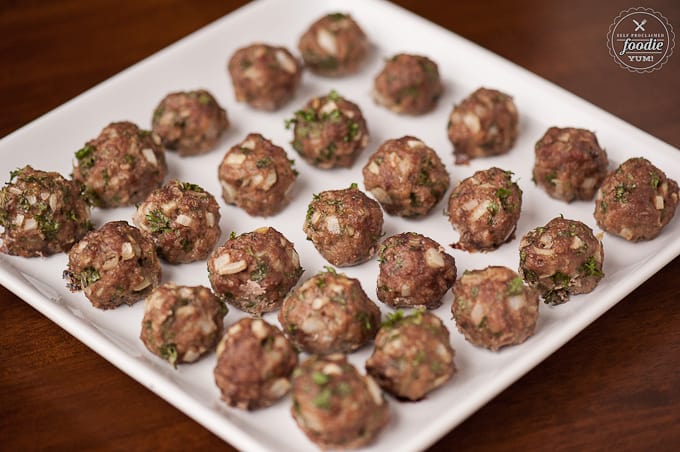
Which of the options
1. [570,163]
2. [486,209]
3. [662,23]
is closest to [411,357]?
[486,209]

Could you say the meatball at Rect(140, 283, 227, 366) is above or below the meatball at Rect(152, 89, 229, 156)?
below

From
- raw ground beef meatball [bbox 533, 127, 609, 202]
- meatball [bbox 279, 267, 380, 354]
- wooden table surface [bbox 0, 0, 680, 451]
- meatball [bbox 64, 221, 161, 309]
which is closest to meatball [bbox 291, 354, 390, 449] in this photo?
meatball [bbox 279, 267, 380, 354]

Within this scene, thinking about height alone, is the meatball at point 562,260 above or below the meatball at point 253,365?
above

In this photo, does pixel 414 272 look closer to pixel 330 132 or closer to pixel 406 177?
pixel 406 177

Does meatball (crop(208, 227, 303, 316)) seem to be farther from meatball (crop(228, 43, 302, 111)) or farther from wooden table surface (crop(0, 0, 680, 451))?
meatball (crop(228, 43, 302, 111))

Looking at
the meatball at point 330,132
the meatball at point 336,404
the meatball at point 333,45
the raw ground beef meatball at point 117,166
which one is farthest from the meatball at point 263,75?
the meatball at point 336,404

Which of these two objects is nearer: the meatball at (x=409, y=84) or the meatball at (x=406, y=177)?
the meatball at (x=406, y=177)

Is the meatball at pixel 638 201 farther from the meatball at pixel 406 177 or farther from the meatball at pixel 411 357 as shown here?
the meatball at pixel 411 357
